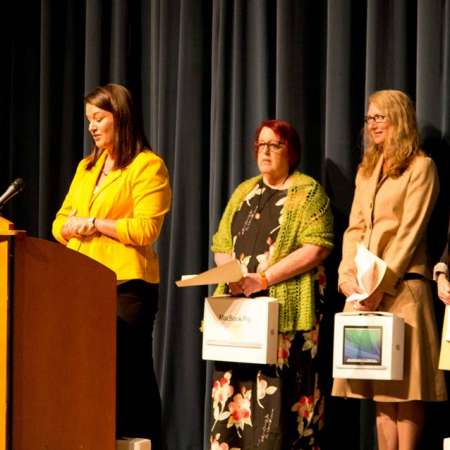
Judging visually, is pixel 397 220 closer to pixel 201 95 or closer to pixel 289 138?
pixel 289 138

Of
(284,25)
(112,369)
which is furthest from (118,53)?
(112,369)

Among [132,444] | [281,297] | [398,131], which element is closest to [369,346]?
[281,297]

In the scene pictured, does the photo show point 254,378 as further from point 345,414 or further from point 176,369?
point 176,369

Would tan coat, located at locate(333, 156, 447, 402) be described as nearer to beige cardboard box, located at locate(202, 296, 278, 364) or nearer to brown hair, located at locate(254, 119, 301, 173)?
beige cardboard box, located at locate(202, 296, 278, 364)

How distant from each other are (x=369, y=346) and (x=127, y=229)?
3.27ft

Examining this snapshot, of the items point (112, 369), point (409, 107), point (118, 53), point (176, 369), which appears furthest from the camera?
point (118, 53)

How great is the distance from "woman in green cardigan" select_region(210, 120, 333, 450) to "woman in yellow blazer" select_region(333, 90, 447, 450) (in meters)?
0.15

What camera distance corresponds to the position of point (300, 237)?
395 centimetres

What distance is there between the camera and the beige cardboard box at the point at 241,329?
3744mm

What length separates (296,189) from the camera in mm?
4008

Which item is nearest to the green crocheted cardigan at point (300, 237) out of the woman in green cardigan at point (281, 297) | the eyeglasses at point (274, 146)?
the woman in green cardigan at point (281, 297)

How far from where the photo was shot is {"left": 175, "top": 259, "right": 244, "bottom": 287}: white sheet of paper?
11.4 feet

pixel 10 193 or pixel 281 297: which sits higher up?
pixel 10 193

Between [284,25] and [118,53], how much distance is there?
1.12 m
